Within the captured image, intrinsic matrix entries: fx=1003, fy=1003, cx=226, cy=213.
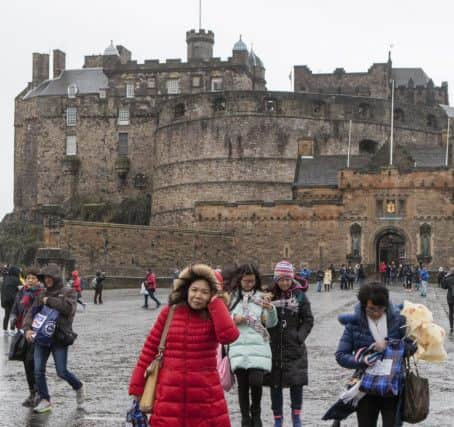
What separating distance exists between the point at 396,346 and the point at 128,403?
11.9 feet

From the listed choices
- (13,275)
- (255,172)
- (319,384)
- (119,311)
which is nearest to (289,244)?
(255,172)

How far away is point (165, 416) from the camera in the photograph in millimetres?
5730

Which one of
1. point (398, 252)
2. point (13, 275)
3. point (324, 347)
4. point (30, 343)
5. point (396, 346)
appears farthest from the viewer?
point (398, 252)

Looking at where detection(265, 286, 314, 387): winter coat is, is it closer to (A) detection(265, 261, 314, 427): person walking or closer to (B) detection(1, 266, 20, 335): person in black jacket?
(A) detection(265, 261, 314, 427): person walking

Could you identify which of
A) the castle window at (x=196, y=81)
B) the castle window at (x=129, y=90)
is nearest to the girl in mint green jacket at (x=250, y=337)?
the castle window at (x=196, y=81)

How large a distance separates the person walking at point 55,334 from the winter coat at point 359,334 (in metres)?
3.15

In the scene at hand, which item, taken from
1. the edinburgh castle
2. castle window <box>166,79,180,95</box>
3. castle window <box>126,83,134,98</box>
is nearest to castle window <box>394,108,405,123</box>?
the edinburgh castle

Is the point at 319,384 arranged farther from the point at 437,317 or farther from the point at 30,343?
the point at 437,317

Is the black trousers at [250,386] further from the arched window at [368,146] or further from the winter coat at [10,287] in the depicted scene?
the arched window at [368,146]

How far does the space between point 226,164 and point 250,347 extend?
46799 millimetres

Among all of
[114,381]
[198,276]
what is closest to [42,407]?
[114,381]

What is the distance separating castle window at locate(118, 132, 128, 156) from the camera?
60.6 meters

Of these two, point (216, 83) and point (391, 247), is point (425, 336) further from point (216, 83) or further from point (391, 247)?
point (216, 83)

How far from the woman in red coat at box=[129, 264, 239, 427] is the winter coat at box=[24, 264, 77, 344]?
296 cm
